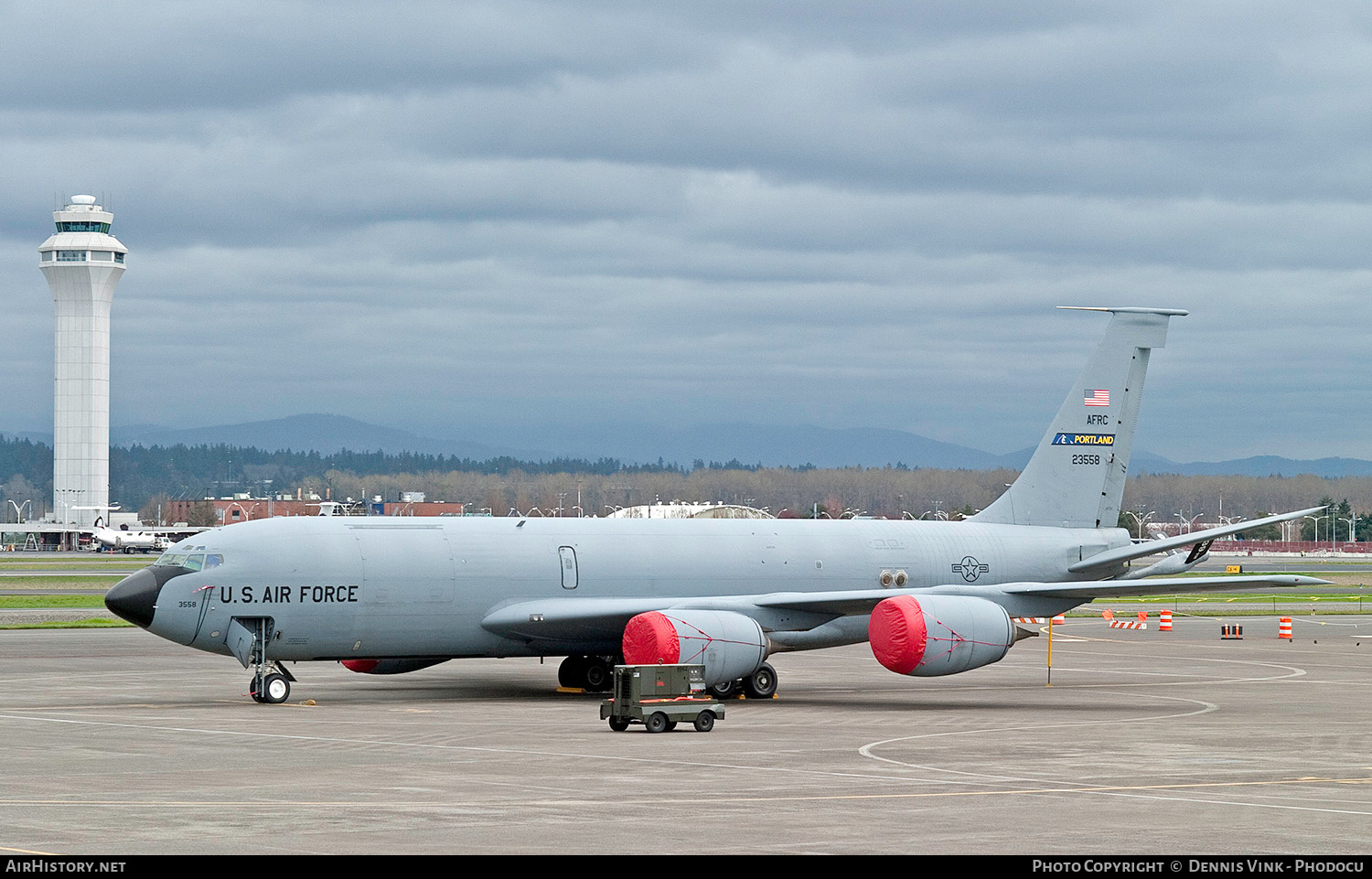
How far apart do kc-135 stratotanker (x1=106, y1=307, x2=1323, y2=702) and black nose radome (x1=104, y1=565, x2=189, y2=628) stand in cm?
4

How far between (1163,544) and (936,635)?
658 centimetres

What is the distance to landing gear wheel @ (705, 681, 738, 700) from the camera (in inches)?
1445

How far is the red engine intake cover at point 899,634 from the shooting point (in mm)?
34812

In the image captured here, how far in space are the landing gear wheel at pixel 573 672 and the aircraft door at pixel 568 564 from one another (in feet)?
7.65

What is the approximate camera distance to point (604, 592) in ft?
126

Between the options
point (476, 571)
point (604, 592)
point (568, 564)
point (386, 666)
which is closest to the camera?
point (476, 571)

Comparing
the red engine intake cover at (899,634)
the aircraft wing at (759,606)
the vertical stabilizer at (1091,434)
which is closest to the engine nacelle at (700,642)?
the aircraft wing at (759,606)

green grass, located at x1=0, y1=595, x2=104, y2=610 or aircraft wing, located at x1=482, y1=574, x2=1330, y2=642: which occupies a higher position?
aircraft wing, located at x1=482, y1=574, x2=1330, y2=642

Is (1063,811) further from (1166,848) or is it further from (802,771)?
(802,771)

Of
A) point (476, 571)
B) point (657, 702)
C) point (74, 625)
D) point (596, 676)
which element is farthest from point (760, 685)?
point (74, 625)

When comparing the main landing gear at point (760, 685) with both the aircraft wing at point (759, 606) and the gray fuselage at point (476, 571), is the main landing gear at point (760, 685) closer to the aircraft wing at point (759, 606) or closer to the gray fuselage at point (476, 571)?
the aircraft wing at point (759, 606)

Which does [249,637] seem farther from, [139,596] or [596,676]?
[596,676]

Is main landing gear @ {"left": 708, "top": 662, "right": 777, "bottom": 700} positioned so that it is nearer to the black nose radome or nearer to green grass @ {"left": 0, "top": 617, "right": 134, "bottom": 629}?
the black nose radome

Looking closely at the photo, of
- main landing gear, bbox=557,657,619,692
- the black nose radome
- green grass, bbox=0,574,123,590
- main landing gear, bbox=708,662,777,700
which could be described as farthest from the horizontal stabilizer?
green grass, bbox=0,574,123,590
